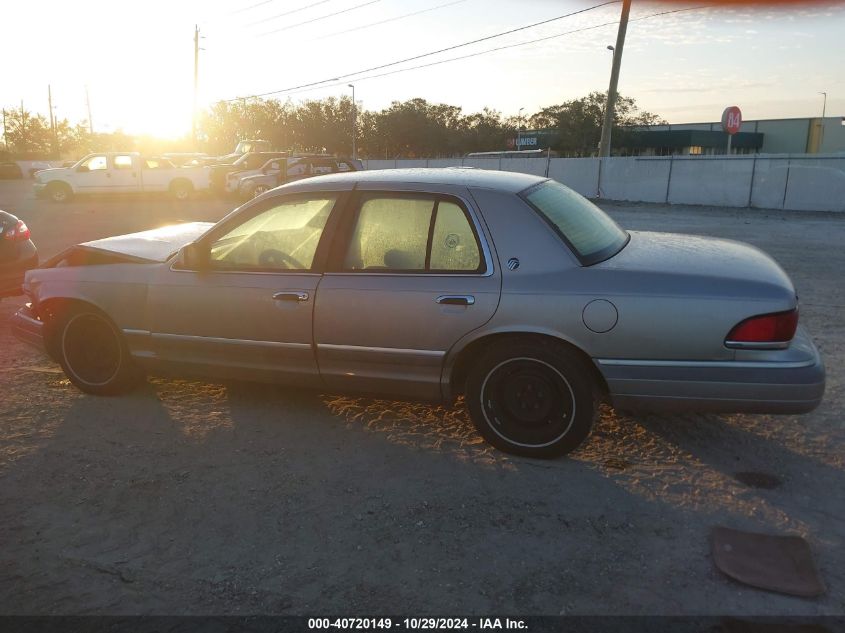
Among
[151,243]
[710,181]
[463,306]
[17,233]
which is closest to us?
[463,306]

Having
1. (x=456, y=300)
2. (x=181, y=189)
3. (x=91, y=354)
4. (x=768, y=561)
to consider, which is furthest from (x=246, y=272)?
(x=181, y=189)

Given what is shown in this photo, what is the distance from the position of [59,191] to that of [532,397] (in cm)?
2549

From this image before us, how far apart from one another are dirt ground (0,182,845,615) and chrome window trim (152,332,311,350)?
1.74 feet

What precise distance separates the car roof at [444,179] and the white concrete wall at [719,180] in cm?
1706

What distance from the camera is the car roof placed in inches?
160

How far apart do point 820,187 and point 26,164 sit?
188 feet

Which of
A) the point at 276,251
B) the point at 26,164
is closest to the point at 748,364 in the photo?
the point at 276,251

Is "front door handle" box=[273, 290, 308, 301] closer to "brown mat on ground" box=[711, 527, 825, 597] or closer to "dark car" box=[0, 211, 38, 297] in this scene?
"brown mat on ground" box=[711, 527, 825, 597]

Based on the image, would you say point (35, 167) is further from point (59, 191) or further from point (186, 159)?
point (59, 191)

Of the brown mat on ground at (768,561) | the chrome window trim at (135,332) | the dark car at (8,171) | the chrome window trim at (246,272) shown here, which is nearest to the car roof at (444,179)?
the chrome window trim at (246,272)

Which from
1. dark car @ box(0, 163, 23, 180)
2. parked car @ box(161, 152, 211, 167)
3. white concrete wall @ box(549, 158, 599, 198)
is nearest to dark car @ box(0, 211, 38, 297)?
parked car @ box(161, 152, 211, 167)

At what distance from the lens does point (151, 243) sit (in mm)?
5180

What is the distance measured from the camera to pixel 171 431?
4367mm

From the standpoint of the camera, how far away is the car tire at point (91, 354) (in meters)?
4.87
